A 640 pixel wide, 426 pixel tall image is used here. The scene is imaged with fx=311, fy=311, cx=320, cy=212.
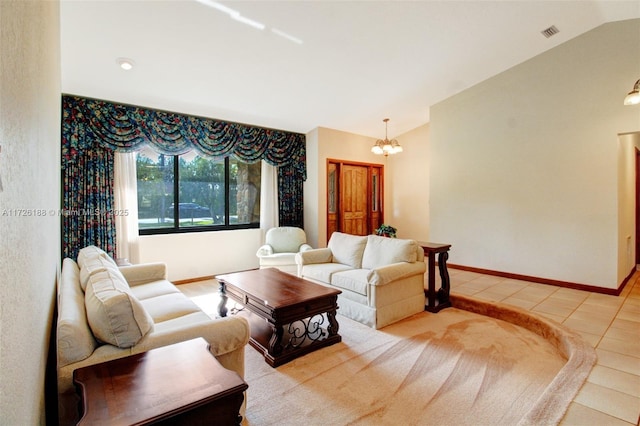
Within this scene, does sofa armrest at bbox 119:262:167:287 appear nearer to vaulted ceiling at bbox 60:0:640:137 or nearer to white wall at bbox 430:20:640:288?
vaulted ceiling at bbox 60:0:640:137

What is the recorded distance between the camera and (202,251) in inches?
196

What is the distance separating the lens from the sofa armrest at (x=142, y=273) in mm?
3203

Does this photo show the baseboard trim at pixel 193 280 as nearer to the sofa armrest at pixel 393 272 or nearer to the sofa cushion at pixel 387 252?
the sofa cushion at pixel 387 252

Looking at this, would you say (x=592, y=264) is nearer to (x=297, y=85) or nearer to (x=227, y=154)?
(x=297, y=85)

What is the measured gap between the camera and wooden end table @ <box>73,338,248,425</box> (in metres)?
1.05

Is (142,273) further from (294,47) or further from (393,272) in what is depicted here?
(294,47)

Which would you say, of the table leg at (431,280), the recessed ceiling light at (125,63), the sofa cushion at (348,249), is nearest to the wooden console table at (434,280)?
the table leg at (431,280)

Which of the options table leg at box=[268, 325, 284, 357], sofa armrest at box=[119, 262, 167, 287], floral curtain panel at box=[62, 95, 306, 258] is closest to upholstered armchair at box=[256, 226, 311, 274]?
floral curtain panel at box=[62, 95, 306, 258]

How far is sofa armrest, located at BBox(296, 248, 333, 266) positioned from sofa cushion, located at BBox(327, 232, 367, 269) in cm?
8

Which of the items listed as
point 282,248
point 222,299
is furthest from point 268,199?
point 222,299

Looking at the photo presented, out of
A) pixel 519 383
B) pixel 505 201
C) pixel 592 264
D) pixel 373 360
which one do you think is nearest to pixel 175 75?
pixel 373 360

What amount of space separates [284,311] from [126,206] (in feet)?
10.0

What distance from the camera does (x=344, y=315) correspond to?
344 centimetres

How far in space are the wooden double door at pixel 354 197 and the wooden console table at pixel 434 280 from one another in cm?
267
